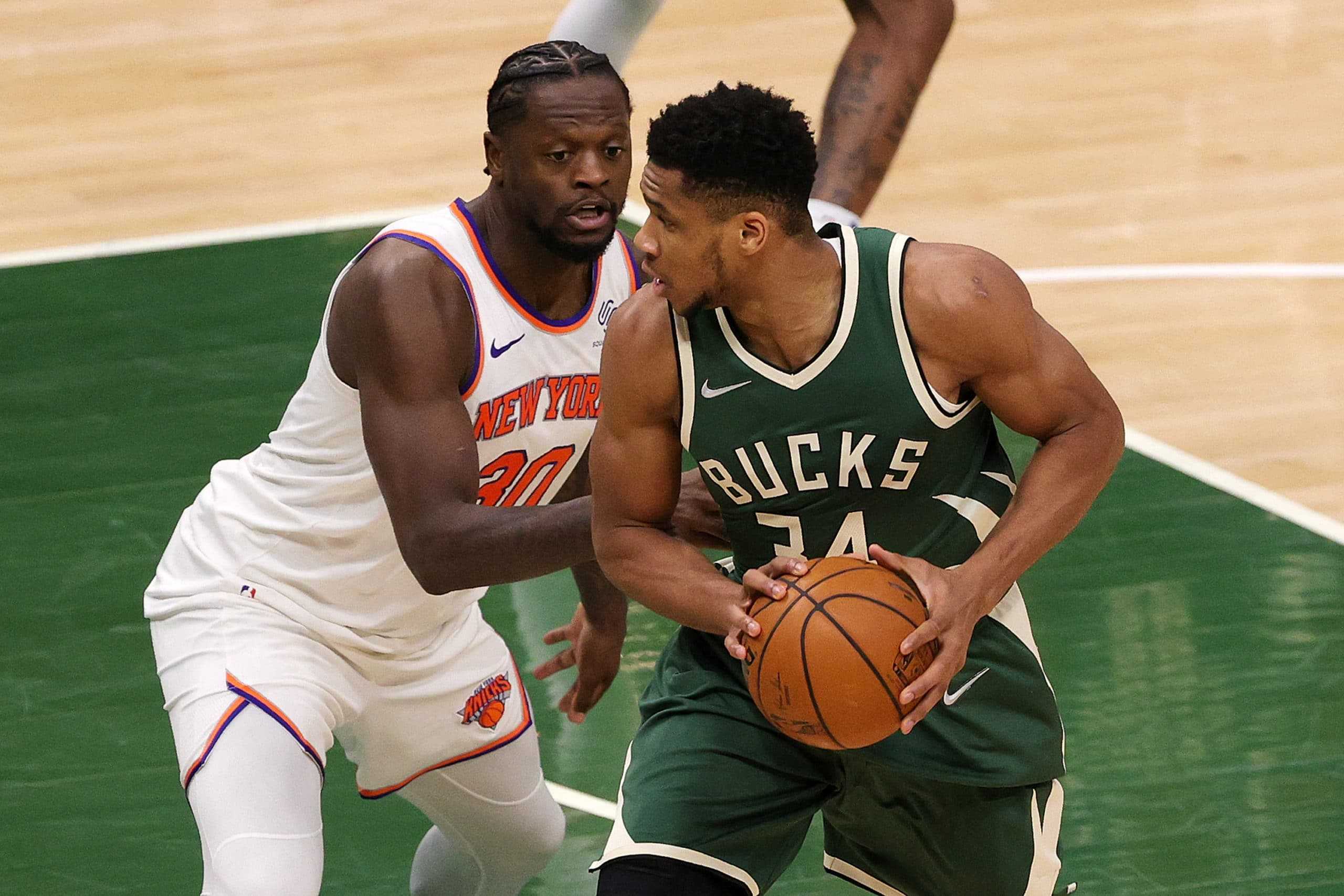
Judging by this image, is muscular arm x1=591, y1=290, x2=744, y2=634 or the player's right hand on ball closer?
the player's right hand on ball

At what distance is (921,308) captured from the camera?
3465 millimetres

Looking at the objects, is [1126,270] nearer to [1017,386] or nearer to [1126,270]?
[1126,270]

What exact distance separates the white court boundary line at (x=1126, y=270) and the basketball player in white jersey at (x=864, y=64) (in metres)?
2.34

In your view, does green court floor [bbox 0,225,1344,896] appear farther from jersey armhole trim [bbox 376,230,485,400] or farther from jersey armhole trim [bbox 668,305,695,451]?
jersey armhole trim [bbox 668,305,695,451]

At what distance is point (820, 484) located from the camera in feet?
11.8

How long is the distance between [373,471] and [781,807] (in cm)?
115

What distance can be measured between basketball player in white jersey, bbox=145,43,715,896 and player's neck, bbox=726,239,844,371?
0.47m

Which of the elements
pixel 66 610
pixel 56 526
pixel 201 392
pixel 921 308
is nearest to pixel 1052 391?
pixel 921 308

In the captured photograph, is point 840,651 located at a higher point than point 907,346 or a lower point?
lower

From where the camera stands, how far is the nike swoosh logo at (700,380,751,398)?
3535mm

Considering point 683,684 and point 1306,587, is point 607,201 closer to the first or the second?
point 683,684

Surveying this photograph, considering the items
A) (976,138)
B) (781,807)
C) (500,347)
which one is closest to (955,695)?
(781,807)

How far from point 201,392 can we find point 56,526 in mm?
1016

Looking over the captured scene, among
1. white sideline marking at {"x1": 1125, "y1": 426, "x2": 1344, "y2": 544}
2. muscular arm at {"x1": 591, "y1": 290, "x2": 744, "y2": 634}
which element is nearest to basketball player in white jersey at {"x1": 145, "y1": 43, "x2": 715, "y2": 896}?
muscular arm at {"x1": 591, "y1": 290, "x2": 744, "y2": 634}
